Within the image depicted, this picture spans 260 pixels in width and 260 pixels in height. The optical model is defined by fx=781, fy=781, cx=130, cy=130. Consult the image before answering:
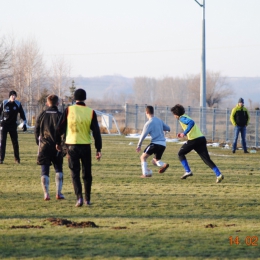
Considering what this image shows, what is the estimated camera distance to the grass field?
8.52 meters

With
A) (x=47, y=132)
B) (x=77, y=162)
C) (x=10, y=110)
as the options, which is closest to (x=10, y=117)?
(x=10, y=110)

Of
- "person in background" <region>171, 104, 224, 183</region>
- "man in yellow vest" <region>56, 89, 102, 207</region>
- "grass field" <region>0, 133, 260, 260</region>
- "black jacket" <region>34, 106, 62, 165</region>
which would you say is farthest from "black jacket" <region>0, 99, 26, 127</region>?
"man in yellow vest" <region>56, 89, 102, 207</region>

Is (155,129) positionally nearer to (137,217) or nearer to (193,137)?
(193,137)

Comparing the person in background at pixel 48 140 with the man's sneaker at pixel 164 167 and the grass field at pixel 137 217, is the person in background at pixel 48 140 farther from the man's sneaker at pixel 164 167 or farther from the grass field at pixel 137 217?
the man's sneaker at pixel 164 167

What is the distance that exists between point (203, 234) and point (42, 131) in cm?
453

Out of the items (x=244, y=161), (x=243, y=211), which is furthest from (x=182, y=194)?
(x=244, y=161)

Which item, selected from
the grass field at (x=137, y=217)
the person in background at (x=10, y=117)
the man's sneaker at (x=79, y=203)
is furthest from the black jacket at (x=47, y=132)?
the person in background at (x=10, y=117)

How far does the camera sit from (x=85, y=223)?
10289 millimetres

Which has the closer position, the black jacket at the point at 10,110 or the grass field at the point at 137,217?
the grass field at the point at 137,217
